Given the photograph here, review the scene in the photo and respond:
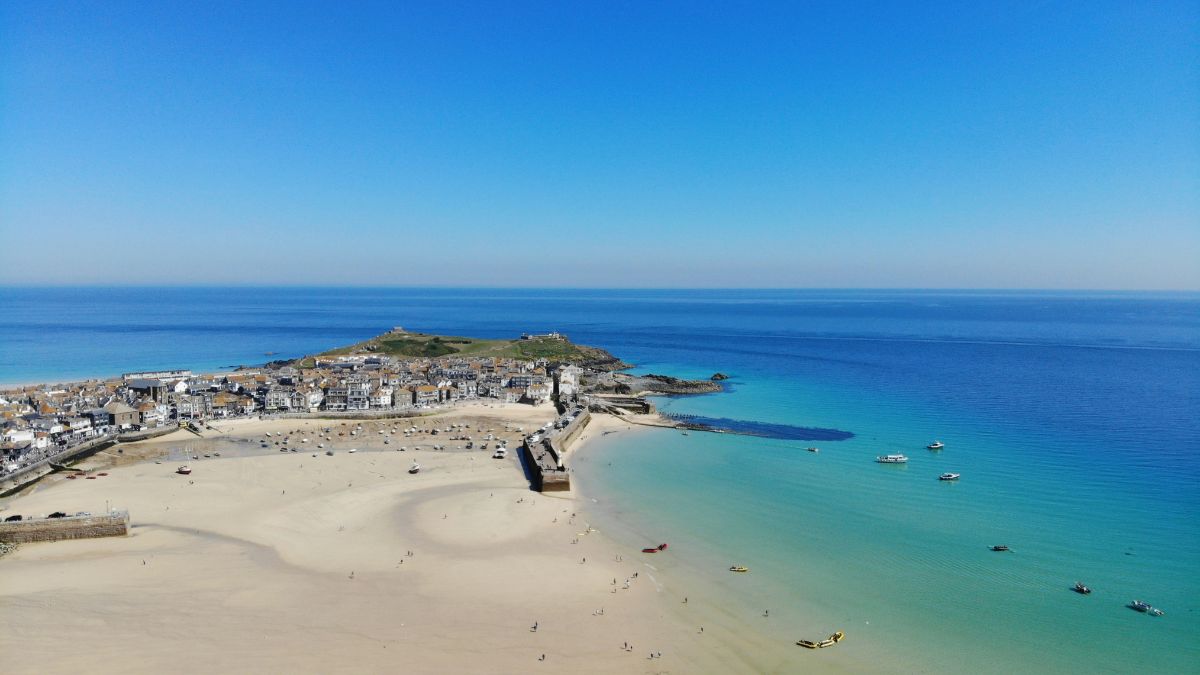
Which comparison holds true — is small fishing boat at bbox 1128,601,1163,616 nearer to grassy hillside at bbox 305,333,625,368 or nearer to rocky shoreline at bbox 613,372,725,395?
rocky shoreline at bbox 613,372,725,395

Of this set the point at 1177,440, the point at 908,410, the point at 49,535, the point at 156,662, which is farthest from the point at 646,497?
the point at 1177,440

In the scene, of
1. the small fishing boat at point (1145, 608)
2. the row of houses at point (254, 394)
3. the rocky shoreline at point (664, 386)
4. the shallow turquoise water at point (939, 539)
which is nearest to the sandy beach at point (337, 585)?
the shallow turquoise water at point (939, 539)

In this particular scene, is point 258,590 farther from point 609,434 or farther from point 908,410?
point 908,410

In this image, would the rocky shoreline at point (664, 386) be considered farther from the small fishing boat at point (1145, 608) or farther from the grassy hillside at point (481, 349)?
the small fishing boat at point (1145, 608)

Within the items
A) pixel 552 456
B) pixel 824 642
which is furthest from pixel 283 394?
pixel 824 642

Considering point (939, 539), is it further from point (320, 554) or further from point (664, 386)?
point (664, 386)
